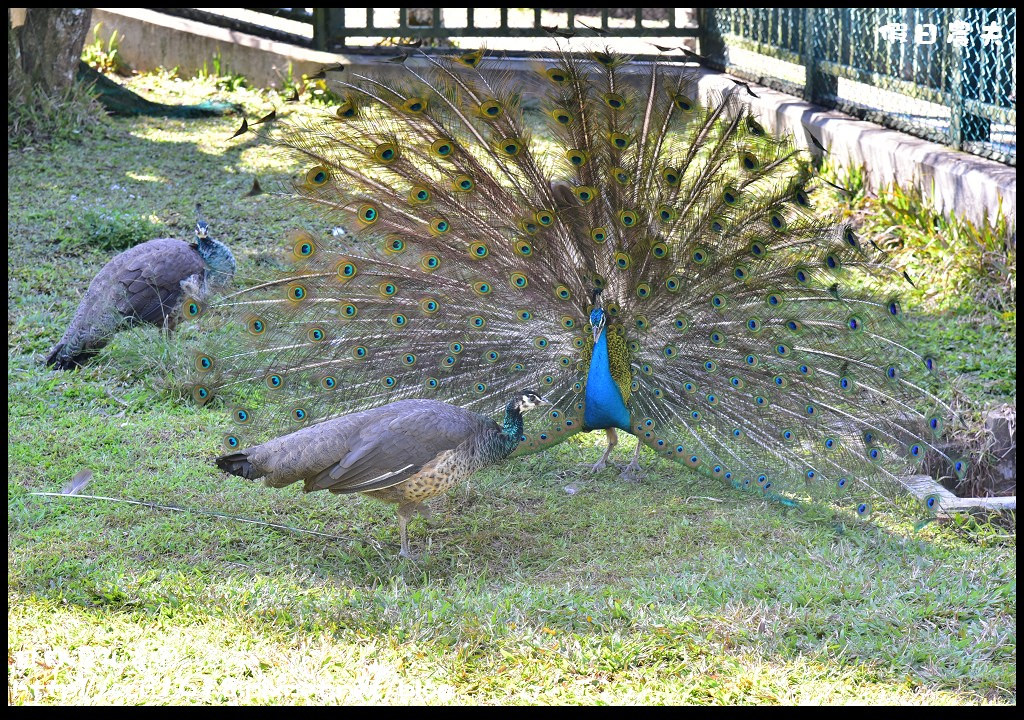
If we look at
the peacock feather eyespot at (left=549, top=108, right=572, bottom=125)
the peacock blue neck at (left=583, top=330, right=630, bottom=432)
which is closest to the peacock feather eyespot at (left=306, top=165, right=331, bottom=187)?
the peacock feather eyespot at (left=549, top=108, right=572, bottom=125)

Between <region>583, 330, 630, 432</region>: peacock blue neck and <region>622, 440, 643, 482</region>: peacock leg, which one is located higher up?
<region>583, 330, 630, 432</region>: peacock blue neck

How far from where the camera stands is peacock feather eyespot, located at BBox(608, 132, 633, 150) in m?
4.65

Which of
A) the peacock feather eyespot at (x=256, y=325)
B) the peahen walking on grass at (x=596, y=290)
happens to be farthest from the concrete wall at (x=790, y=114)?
the peacock feather eyespot at (x=256, y=325)

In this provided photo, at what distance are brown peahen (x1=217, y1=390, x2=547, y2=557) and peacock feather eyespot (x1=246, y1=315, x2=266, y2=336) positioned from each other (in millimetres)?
768

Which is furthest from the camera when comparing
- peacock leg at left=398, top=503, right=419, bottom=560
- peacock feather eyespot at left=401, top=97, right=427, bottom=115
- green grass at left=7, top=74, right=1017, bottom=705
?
peacock feather eyespot at left=401, top=97, right=427, bottom=115

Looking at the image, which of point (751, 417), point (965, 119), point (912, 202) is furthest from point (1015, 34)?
point (751, 417)

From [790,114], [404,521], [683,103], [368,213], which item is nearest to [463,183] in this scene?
[368,213]

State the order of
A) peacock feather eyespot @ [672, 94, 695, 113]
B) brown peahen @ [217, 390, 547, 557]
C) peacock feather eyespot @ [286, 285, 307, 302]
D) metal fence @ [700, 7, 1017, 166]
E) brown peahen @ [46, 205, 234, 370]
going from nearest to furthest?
brown peahen @ [217, 390, 547, 557], peacock feather eyespot @ [672, 94, 695, 113], peacock feather eyespot @ [286, 285, 307, 302], brown peahen @ [46, 205, 234, 370], metal fence @ [700, 7, 1017, 166]

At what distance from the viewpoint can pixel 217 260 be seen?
20.6 ft

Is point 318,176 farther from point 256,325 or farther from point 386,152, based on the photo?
point 256,325

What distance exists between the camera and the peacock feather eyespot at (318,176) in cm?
473

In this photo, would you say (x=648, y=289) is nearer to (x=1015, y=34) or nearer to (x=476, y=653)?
(x=476, y=653)

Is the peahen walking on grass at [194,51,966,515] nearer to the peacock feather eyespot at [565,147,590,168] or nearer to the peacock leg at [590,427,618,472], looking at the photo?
the peacock feather eyespot at [565,147,590,168]

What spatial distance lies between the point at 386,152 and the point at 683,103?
1322mm
